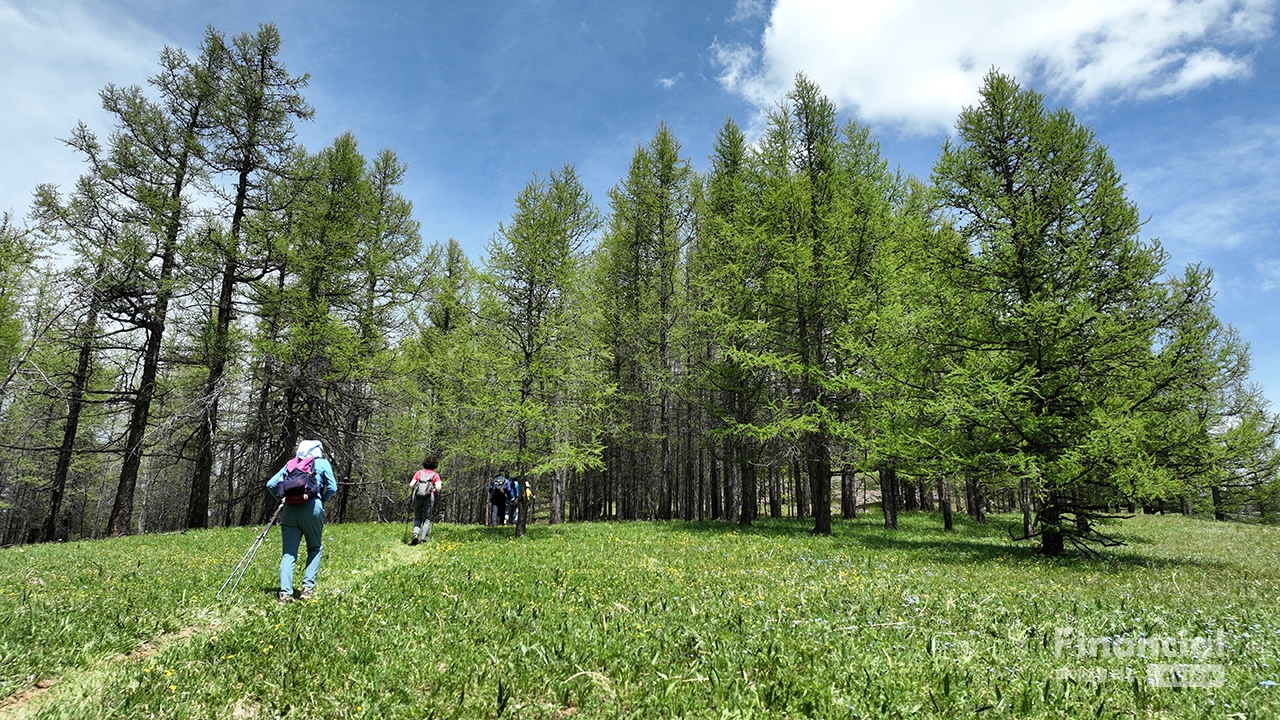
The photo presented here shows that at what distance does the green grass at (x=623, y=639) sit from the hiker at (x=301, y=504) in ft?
1.64

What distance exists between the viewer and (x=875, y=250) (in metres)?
15.9

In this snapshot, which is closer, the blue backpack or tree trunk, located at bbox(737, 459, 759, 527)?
the blue backpack

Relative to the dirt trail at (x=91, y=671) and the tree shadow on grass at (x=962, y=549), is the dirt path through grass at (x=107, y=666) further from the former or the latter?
the tree shadow on grass at (x=962, y=549)

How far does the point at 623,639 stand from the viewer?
4695 millimetres

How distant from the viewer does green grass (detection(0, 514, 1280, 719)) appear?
3.52 m

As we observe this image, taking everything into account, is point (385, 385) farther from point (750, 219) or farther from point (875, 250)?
point (875, 250)

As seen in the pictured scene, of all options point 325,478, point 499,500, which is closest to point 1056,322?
point 325,478

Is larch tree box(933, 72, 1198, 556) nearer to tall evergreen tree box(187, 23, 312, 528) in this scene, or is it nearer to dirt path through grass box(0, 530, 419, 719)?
dirt path through grass box(0, 530, 419, 719)

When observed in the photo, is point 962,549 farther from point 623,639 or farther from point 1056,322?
point 623,639

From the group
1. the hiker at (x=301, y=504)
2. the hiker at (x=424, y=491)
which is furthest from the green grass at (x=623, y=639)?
the hiker at (x=424, y=491)

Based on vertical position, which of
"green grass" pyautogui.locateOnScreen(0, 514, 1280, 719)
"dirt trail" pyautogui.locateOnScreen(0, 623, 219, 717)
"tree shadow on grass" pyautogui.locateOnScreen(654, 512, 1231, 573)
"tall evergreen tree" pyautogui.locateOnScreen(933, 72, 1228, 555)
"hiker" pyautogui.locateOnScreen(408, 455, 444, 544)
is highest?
"tall evergreen tree" pyautogui.locateOnScreen(933, 72, 1228, 555)

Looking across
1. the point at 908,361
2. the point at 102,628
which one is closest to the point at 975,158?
the point at 908,361

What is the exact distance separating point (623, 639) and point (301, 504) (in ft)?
16.2

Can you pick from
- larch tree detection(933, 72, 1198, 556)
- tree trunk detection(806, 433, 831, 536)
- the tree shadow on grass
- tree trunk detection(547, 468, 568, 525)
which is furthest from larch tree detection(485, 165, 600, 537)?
larch tree detection(933, 72, 1198, 556)
